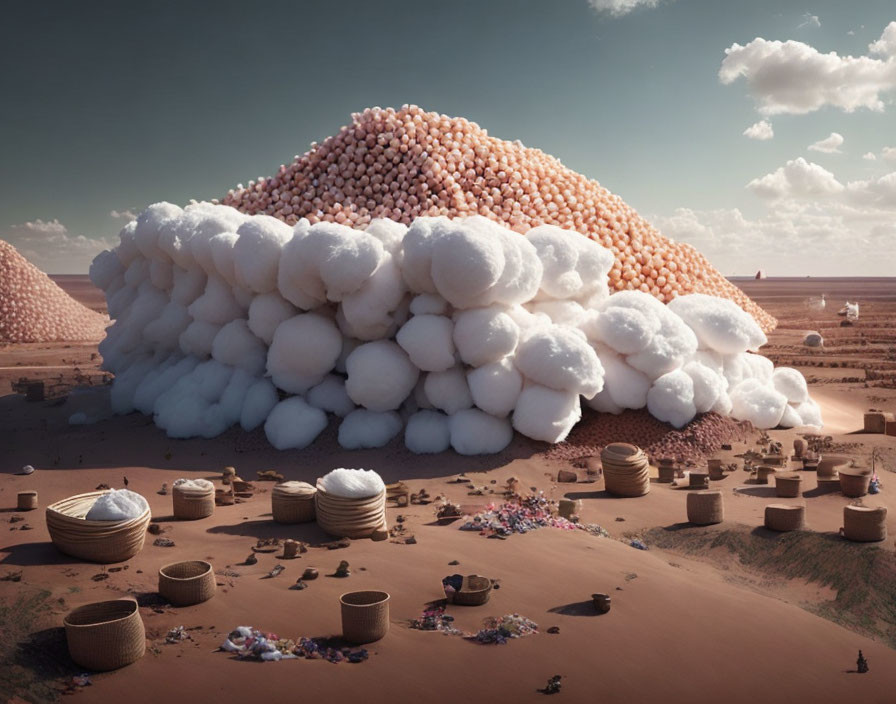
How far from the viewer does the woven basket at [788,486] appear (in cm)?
606

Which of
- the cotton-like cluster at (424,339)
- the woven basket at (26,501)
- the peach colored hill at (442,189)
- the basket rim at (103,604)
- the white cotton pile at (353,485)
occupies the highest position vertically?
the peach colored hill at (442,189)

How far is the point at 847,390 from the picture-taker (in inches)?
476

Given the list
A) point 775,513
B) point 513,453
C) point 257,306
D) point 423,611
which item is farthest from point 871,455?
point 257,306

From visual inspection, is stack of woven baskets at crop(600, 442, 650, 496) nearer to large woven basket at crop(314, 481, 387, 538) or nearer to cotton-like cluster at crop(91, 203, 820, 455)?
cotton-like cluster at crop(91, 203, 820, 455)

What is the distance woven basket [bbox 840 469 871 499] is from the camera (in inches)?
237

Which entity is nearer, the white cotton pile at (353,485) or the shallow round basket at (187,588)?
the shallow round basket at (187,588)

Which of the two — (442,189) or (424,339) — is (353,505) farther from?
(442,189)

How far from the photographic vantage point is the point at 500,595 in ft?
13.4

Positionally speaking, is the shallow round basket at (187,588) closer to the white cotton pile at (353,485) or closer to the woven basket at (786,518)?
the white cotton pile at (353,485)

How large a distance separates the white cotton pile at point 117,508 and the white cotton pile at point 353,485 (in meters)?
1.11

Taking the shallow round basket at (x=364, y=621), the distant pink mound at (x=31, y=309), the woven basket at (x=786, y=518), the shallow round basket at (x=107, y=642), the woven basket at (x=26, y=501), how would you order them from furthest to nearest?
the distant pink mound at (x=31, y=309) → the woven basket at (x=26, y=501) → the woven basket at (x=786, y=518) → the shallow round basket at (x=364, y=621) → the shallow round basket at (x=107, y=642)

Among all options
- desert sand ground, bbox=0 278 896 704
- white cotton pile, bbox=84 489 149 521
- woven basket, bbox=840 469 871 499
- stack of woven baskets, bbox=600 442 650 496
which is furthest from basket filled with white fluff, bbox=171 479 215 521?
woven basket, bbox=840 469 871 499

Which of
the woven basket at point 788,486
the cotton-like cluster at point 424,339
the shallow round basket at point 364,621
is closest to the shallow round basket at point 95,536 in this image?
the shallow round basket at point 364,621

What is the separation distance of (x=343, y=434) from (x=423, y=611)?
11.0 ft
